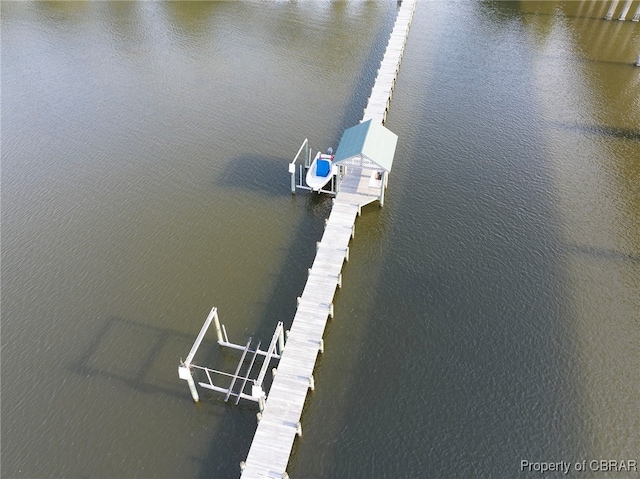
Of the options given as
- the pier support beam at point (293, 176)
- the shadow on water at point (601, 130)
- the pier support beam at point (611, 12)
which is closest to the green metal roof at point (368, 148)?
the pier support beam at point (293, 176)

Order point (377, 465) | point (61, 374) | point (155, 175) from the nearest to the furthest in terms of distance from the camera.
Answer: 1. point (377, 465)
2. point (61, 374)
3. point (155, 175)

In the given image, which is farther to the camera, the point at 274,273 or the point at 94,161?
the point at 94,161

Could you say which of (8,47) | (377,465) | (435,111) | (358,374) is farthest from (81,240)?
(8,47)

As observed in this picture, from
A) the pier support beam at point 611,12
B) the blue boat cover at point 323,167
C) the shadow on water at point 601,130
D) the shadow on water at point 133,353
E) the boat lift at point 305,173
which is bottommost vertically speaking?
the shadow on water at point 133,353

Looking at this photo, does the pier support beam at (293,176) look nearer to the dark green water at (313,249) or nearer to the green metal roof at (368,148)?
the dark green water at (313,249)

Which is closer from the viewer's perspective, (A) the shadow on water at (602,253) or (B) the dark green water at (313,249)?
(B) the dark green water at (313,249)

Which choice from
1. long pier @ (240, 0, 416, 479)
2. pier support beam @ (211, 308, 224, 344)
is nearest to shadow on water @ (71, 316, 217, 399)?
pier support beam @ (211, 308, 224, 344)

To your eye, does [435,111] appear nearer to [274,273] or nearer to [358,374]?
[274,273]
